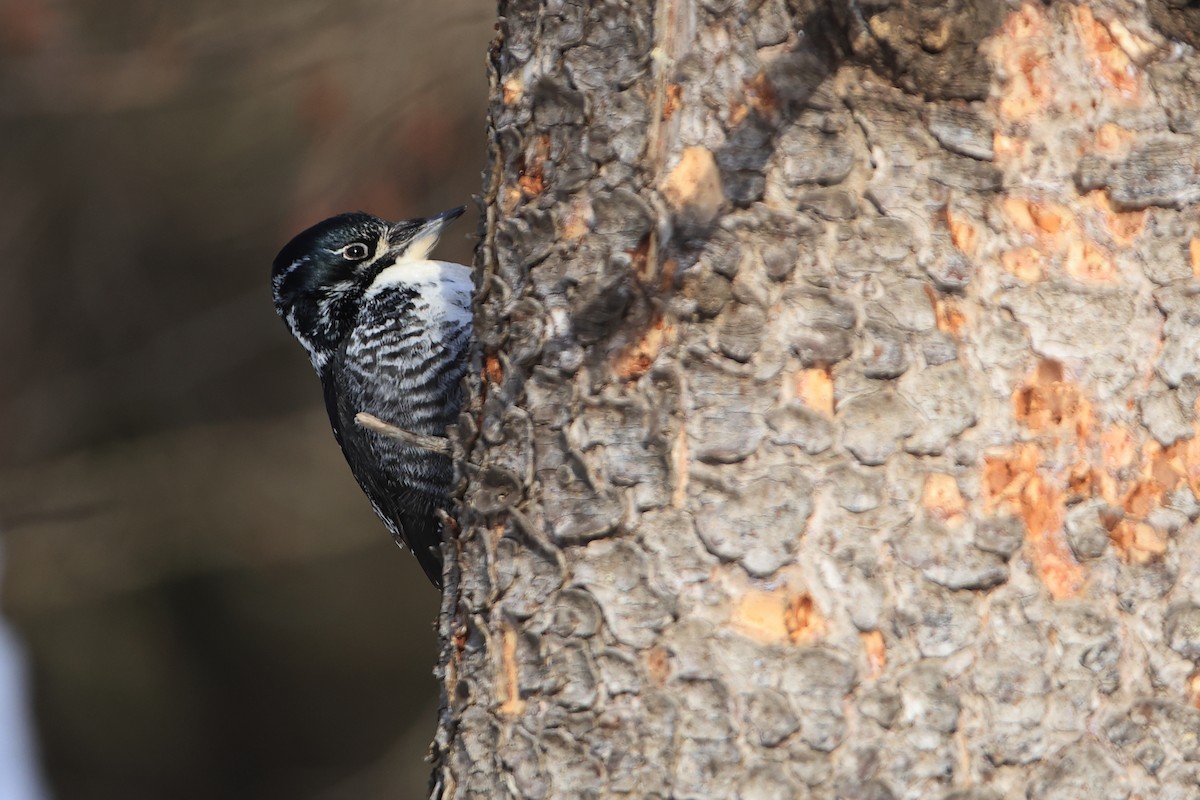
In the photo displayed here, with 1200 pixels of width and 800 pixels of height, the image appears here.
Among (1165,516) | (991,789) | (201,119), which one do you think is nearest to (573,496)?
(991,789)

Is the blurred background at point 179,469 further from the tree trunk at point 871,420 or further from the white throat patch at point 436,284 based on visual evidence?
the tree trunk at point 871,420

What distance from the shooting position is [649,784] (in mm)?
1963

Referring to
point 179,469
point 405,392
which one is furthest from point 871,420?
point 179,469

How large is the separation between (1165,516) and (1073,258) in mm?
392

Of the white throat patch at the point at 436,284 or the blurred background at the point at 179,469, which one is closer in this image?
the white throat patch at the point at 436,284

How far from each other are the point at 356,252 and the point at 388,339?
42 cm

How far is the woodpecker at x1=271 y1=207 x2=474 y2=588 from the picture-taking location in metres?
3.70

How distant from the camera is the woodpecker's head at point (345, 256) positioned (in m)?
4.05

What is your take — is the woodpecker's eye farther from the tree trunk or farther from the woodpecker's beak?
the tree trunk

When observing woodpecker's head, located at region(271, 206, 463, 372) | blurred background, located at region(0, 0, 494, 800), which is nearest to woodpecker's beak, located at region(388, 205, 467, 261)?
woodpecker's head, located at region(271, 206, 463, 372)

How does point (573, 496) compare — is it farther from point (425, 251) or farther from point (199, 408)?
point (199, 408)

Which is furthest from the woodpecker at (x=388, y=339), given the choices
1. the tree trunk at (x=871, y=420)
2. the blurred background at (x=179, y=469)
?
the blurred background at (x=179, y=469)

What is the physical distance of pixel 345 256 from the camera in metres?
4.05

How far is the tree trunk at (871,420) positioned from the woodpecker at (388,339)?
1.54 m
